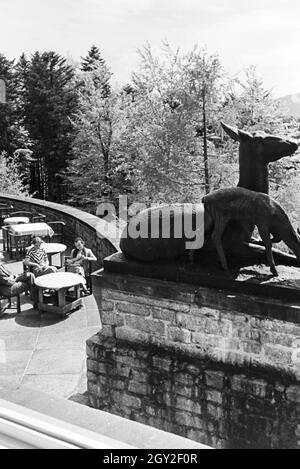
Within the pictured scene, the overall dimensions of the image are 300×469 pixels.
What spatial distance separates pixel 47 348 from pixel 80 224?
4793 millimetres

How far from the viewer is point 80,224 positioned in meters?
10.3

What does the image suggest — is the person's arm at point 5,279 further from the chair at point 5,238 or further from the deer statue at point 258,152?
the deer statue at point 258,152

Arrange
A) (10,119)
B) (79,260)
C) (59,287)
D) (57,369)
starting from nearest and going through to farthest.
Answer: (57,369) < (59,287) < (79,260) < (10,119)

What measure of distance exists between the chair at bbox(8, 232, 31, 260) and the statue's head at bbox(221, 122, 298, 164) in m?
6.48

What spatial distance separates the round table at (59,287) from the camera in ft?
21.2

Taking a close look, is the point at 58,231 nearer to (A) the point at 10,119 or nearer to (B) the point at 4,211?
(B) the point at 4,211

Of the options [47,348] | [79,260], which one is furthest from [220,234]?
[79,260]

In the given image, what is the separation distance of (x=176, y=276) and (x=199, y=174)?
16495 mm

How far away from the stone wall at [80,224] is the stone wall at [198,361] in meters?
2.96

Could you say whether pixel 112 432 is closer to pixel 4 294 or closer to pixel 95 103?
pixel 4 294

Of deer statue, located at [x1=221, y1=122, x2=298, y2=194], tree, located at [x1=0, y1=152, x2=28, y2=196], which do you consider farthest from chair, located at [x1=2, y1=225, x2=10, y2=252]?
tree, located at [x1=0, y1=152, x2=28, y2=196]

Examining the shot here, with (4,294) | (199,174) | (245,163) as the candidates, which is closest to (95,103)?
(199,174)

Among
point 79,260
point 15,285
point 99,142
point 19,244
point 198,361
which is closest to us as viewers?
point 198,361

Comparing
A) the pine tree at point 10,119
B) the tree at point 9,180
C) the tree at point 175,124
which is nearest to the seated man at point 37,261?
the tree at point 175,124
